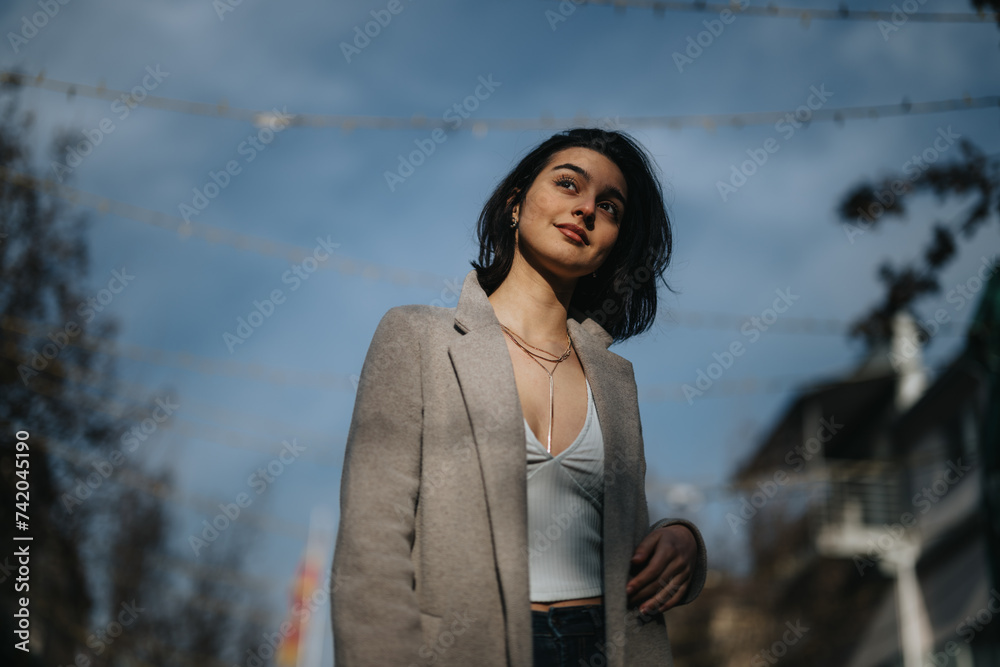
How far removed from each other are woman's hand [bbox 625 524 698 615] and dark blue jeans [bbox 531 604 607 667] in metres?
0.12

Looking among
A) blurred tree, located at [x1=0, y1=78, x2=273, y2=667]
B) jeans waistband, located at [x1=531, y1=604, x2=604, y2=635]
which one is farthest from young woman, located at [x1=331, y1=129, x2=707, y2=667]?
blurred tree, located at [x1=0, y1=78, x2=273, y2=667]

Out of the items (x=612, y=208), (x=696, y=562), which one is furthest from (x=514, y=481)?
(x=612, y=208)

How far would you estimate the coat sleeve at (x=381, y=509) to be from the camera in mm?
1571

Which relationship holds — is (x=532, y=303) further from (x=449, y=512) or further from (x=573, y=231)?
(x=449, y=512)

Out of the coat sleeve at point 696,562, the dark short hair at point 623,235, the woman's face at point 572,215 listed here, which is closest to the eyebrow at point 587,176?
the woman's face at point 572,215

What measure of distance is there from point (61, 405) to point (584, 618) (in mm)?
11746

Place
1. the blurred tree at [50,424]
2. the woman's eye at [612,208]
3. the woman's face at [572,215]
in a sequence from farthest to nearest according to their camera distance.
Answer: the blurred tree at [50,424] → the woman's eye at [612,208] → the woman's face at [572,215]

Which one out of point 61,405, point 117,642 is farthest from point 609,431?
point 117,642

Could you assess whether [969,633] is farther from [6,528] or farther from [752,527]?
[6,528]

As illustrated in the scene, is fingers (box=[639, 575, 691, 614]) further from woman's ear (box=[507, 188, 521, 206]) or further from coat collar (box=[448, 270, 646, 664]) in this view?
woman's ear (box=[507, 188, 521, 206])

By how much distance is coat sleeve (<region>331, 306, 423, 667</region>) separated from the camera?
5.16 feet

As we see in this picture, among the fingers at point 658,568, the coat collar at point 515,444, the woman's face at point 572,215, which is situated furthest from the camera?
the woman's face at point 572,215

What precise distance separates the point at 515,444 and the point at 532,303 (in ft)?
1.71

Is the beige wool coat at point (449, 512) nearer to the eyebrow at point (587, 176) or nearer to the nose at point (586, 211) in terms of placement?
the nose at point (586, 211)
